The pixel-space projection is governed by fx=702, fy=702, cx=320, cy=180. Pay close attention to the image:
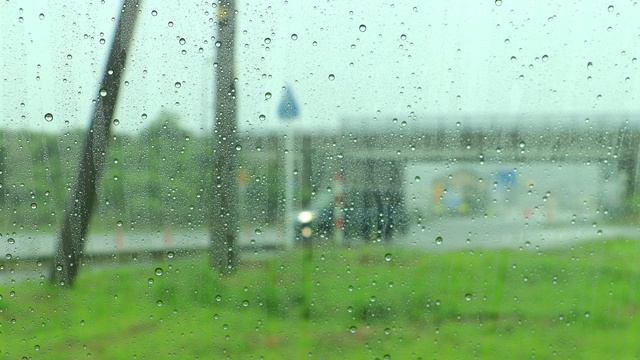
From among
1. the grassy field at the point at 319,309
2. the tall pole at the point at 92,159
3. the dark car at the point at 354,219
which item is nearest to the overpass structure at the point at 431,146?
the dark car at the point at 354,219

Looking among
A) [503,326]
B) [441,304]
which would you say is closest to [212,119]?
[441,304]

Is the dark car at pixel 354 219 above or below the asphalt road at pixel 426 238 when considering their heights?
above

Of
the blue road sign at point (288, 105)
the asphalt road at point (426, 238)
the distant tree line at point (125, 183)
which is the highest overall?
the blue road sign at point (288, 105)

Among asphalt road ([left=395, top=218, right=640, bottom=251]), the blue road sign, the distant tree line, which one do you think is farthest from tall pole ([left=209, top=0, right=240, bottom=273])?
asphalt road ([left=395, top=218, right=640, bottom=251])

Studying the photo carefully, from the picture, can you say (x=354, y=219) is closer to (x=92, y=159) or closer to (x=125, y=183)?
(x=125, y=183)

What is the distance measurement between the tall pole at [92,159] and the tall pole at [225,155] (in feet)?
1.10

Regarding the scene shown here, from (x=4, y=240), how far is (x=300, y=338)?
1125 mm

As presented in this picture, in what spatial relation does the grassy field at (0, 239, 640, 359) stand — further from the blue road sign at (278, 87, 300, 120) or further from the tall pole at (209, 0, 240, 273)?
the blue road sign at (278, 87, 300, 120)

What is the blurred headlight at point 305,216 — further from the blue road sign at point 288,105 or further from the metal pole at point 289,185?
the blue road sign at point 288,105

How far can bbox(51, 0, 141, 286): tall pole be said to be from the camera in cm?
253

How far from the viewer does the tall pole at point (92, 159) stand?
2.53 meters

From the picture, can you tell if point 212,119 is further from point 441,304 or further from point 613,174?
point 613,174

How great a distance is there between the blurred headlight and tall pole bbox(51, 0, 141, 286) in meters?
0.75

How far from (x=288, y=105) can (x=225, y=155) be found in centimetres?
29
